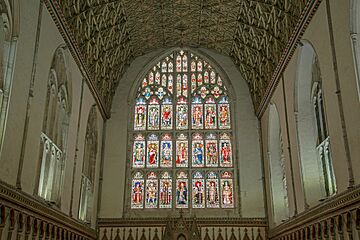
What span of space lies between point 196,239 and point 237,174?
13.4 feet

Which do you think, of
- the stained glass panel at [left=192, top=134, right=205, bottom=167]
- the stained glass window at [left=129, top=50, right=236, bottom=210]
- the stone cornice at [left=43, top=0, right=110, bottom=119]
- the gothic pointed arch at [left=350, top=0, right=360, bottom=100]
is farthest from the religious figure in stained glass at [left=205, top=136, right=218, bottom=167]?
the gothic pointed arch at [left=350, top=0, right=360, bottom=100]

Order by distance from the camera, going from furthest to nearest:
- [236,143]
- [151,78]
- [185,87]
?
[151,78] → [185,87] → [236,143]

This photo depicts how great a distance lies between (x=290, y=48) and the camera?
15086mm

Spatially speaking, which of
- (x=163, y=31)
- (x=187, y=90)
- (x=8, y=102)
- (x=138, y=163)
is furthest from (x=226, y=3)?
(x=8, y=102)

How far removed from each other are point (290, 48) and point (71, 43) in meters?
8.17

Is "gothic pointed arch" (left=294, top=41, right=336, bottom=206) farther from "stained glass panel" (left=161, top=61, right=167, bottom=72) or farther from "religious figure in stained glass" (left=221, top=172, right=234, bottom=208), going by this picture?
"stained glass panel" (left=161, top=61, right=167, bottom=72)

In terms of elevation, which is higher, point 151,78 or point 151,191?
point 151,78

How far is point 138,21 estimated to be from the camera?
66.0 feet

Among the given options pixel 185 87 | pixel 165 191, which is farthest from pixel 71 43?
pixel 165 191

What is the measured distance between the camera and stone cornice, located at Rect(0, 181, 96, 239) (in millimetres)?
9884

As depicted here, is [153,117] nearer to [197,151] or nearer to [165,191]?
[197,151]

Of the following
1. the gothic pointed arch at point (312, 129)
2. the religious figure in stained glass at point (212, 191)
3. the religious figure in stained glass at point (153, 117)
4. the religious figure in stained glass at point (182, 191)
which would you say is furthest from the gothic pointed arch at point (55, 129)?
the gothic pointed arch at point (312, 129)

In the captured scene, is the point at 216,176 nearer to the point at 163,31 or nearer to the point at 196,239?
the point at 196,239

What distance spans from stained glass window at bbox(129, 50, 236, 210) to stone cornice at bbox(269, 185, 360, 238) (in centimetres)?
532
